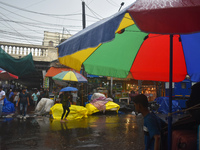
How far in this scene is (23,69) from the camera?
14539 mm

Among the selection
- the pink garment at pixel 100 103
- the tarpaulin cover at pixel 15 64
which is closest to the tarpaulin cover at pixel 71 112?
the pink garment at pixel 100 103

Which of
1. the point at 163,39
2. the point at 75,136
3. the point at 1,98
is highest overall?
the point at 163,39

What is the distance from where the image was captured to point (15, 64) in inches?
550

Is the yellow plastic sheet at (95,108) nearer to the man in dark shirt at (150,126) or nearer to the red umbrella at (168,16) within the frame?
the man in dark shirt at (150,126)

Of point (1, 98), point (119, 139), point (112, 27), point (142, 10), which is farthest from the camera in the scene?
point (1, 98)

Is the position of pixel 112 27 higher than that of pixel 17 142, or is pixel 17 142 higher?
pixel 112 27

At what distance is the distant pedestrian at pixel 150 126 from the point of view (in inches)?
82.4

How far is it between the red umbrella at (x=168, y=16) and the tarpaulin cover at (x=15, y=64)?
1352 centimetres

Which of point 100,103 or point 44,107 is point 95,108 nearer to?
point 100,103

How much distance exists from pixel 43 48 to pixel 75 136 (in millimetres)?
15510

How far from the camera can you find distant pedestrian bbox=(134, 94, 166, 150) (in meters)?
2.09

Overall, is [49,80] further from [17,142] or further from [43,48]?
[17,142]

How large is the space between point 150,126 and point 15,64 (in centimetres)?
1404

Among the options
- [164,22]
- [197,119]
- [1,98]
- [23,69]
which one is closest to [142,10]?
[164,22]
